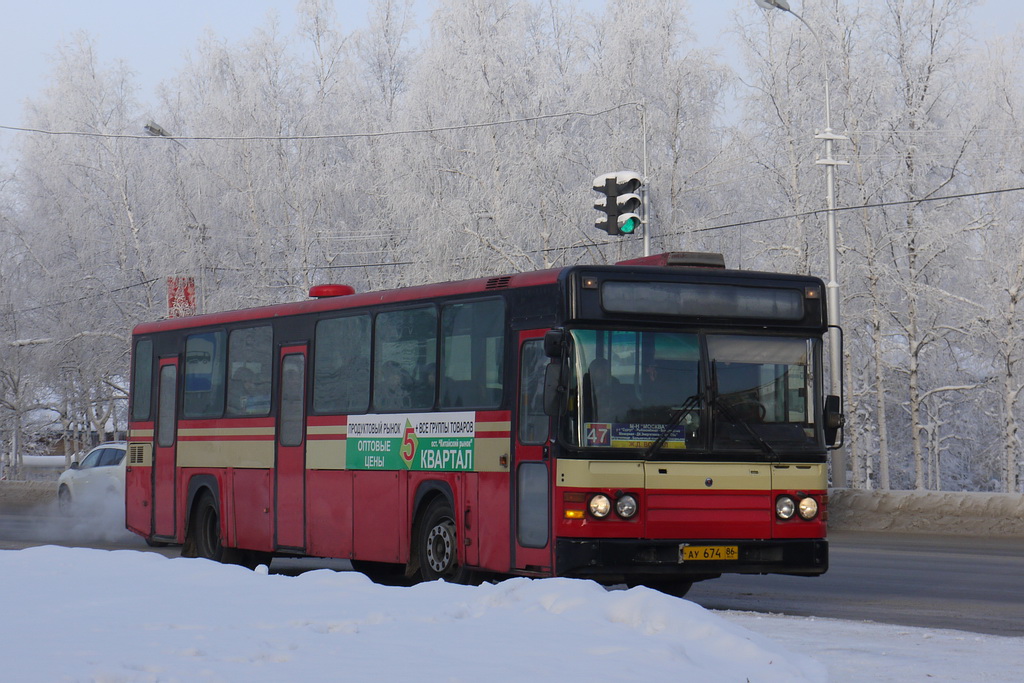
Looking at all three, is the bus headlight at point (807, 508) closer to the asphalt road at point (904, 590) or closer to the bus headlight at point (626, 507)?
the asphalt road at point (904, 590)

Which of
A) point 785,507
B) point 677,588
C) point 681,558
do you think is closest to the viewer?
point 681,558

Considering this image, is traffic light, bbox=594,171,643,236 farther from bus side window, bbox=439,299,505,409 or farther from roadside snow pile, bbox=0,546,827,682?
roadside snow pile, bbox=0,546,827,682

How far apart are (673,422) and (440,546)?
285 cm

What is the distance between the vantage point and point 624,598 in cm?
873

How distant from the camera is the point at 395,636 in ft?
25.3

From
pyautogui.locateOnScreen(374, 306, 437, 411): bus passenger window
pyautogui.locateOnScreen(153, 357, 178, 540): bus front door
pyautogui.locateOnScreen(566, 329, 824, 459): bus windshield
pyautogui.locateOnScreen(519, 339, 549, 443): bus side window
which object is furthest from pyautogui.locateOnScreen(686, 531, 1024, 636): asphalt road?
pyautogui.locateOnScreen(153, 357, 178, 540): bus front door

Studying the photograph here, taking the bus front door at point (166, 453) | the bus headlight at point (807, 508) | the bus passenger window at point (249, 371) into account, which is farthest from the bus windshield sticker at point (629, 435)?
the bus front door at point (166, 453)

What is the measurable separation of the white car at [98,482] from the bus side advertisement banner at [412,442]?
13339 mm

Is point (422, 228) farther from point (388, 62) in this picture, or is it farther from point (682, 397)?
point (682, 397)

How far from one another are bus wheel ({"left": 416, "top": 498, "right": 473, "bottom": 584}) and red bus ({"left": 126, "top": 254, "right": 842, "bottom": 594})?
0.02 meters

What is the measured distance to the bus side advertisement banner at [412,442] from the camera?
1319 centimetres

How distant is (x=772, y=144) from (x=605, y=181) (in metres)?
16.2

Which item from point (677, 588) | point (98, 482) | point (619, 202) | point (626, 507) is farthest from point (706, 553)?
point (98, 482)

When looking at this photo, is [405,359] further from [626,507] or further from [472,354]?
[626,507]
